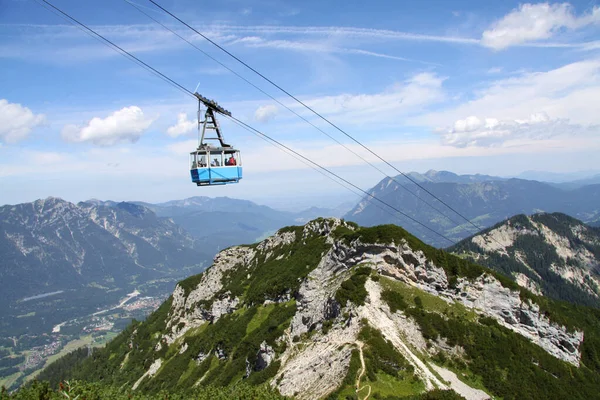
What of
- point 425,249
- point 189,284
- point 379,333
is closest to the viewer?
point 379,333

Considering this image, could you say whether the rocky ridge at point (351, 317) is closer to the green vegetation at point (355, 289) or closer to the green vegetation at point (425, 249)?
the green vegetation at point (425, 249)

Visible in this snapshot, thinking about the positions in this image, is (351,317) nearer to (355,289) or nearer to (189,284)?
(355,289)

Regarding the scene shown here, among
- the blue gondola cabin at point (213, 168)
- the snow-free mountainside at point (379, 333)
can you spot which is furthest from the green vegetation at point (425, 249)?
the blue gondola cabin at point (213, 168)

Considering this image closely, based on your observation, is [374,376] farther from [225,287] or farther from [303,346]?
[225,287]

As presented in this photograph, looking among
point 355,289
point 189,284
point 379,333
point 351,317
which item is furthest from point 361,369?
point 189,284

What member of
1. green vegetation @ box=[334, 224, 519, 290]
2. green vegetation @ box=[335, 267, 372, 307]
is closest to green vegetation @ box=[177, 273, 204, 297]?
green vegetation @ box=[334, 224, 519, 290]

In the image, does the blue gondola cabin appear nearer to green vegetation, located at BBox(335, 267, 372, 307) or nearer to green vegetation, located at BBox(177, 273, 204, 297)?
green vegetation, located at BBox(335, 267, 372, 307)
